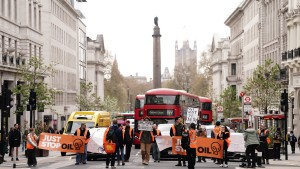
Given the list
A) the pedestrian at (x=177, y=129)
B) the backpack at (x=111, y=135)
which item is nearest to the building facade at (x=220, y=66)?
the pedestrian at (x=177, y=129)

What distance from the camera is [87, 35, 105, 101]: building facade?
489 ft

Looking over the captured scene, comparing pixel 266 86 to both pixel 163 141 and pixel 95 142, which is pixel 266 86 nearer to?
pixel 163 141

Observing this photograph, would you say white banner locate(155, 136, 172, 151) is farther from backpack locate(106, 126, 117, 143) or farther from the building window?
the building window

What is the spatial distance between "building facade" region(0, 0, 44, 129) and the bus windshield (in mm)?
13197

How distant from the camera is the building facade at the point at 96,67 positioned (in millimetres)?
149125

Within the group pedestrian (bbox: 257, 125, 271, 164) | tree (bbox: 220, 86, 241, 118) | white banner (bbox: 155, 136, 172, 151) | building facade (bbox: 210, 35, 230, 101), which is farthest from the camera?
building facade (bbox: 210, 35, 230, 101)

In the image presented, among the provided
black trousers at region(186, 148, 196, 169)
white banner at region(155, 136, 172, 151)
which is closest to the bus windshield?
white banner at region(155, 136, 172, 151)

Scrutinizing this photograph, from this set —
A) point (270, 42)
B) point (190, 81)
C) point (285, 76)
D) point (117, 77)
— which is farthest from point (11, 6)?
point (190, 81)

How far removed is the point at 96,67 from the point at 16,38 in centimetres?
8632

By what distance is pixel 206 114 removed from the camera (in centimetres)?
6981

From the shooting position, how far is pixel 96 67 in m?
152

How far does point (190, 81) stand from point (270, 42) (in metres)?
102

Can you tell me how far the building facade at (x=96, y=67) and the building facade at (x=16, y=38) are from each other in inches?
2844

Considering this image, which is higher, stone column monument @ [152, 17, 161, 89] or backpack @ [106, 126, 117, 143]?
stone column monument @ [152, 17, 161, 89]
